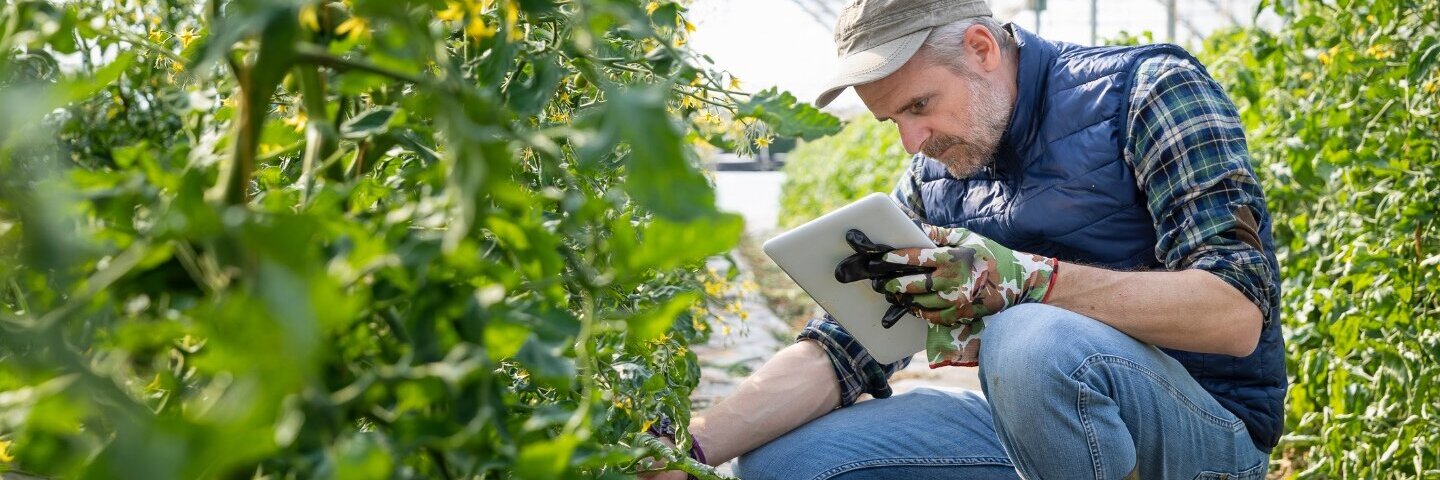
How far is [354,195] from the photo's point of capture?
995 mm

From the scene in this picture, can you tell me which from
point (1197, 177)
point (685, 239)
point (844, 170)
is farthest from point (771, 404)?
point (844, 170)

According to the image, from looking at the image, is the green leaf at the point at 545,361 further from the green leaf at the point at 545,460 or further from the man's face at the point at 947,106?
the man's face at the point at 947,106

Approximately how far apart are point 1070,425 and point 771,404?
64 centimetres

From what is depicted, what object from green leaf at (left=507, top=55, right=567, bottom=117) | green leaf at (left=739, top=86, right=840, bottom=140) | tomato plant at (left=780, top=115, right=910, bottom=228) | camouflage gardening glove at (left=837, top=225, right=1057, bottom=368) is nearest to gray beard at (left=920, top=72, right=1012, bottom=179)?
camouflage gardening glove at (left=837, top=225, right=1057, bottom=368)

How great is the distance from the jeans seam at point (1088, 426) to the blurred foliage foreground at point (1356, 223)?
109 centimetres

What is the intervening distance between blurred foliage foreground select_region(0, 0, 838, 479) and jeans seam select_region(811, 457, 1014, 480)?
127 cm

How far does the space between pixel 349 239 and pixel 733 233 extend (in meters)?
0.23

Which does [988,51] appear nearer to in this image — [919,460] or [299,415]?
[919,460]

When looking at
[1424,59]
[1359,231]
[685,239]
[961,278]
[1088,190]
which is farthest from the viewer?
[1359,231]

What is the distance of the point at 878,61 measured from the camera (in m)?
2.40

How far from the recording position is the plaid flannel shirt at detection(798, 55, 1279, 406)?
2064 mm

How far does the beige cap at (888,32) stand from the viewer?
2.39m

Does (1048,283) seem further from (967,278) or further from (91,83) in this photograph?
(91,83)

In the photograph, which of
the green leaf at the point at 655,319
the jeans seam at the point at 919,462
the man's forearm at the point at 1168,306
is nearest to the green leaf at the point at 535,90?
the green leaf at the point at 655,319
